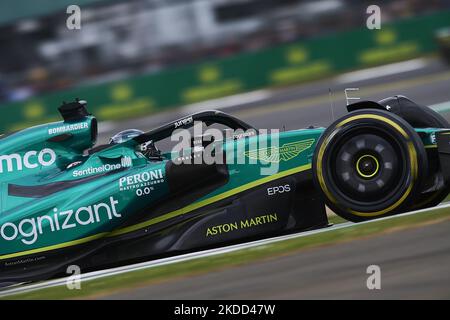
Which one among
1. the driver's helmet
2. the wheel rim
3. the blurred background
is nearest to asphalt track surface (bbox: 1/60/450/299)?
the wheel rim

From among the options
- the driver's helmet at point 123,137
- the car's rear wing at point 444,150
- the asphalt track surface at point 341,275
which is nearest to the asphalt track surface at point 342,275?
the asphalt track surface at point 341,275

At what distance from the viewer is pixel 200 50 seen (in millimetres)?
18828

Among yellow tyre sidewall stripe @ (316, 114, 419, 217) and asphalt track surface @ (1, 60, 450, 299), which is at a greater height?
yellow tyre sidewall stripe @ (316, 114, 419, 217)

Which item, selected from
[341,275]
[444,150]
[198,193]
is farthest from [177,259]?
[444,150]

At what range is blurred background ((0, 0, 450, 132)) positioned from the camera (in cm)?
1820

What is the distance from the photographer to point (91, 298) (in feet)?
20.0

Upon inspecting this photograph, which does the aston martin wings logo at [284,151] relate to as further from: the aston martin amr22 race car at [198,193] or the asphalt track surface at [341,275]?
the asphalt track surface at [341,275]

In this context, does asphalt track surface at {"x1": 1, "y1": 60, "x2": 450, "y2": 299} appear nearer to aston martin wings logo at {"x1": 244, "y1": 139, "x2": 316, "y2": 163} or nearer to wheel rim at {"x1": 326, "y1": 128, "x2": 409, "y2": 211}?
wheel rim at {"x1": 326, "y1": 128, "x2": 409, "y2": 211}

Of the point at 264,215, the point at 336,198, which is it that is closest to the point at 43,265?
the point at 264,215

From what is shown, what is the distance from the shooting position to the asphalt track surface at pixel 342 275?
5.18 metres

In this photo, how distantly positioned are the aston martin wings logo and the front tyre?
0.89 feet

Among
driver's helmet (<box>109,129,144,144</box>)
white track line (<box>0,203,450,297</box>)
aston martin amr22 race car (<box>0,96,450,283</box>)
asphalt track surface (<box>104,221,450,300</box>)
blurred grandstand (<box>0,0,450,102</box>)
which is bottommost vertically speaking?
white track line (<box>0,203,450,297</box>)

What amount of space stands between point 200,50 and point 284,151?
1221 cm

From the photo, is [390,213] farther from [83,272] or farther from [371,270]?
[83,272]
